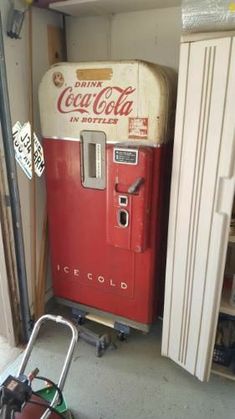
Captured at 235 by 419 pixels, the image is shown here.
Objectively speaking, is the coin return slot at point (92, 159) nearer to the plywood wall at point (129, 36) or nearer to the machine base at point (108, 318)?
the plywood wall at point (129, 36)

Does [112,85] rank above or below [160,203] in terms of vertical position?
above

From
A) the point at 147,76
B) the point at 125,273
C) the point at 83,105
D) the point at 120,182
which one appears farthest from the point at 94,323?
the point at 147,76

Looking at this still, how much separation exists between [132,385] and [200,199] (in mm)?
1117

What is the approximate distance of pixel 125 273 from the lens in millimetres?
1843

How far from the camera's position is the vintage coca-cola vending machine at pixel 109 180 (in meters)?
1.52

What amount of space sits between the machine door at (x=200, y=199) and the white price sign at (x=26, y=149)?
35.1 inches

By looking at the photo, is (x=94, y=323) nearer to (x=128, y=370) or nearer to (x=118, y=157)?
(x=128, y=370)

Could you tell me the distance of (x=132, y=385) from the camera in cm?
176

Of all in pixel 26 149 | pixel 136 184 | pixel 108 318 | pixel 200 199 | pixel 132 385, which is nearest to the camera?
pixel 200 199

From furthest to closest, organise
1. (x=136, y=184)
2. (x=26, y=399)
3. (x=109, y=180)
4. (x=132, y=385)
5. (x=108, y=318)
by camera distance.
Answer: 1. (x=108, y=318)
2. (x=132, y=385)
3. (x=109, y=180)
4. (x=136, y=184)
5. (x=26, y=399)

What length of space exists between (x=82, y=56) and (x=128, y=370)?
1.98 m

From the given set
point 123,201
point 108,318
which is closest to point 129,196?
point 123,201

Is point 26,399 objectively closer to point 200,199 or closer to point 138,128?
point 200,199

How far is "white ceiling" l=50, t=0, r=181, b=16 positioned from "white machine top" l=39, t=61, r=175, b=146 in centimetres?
37
